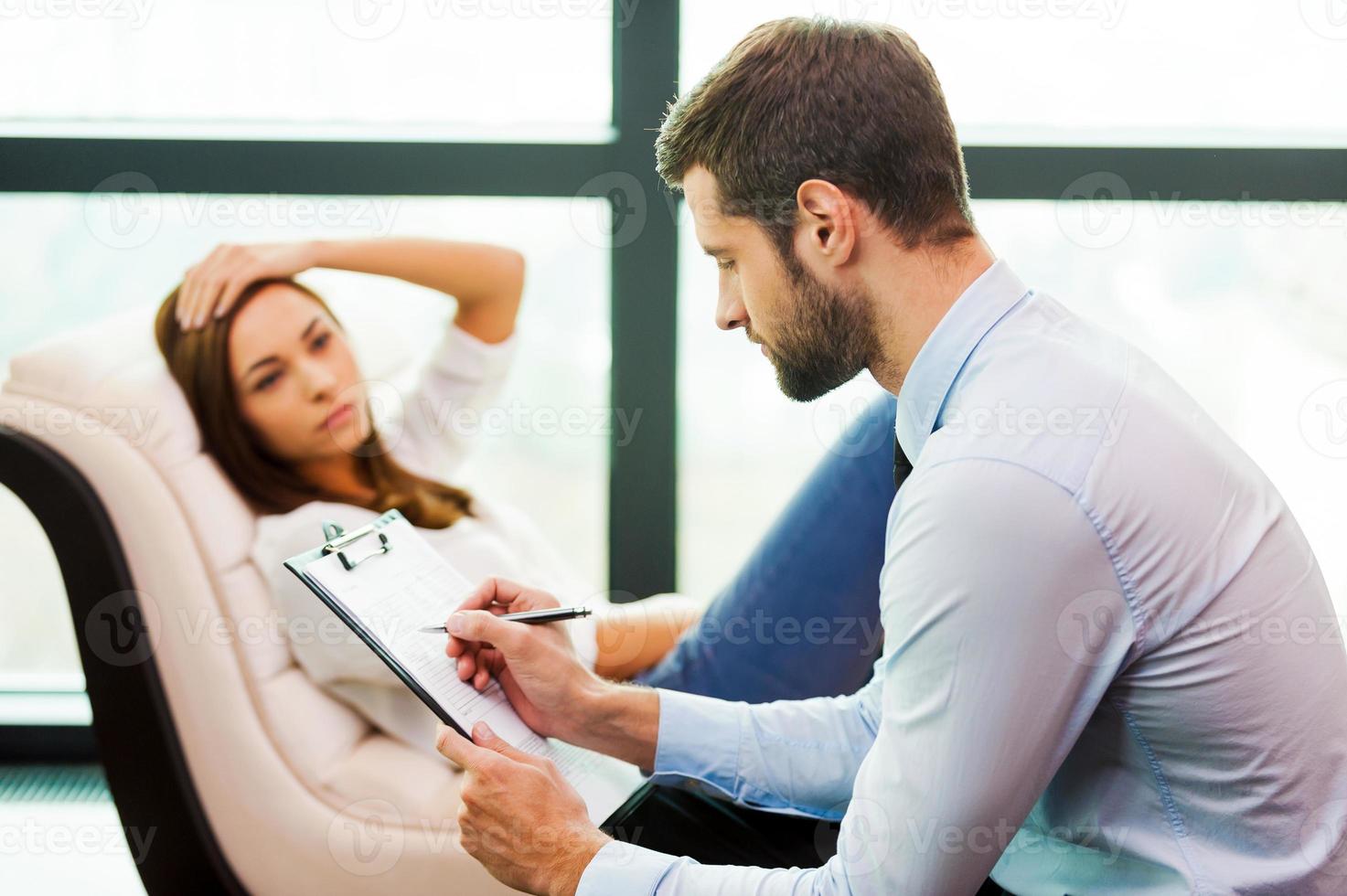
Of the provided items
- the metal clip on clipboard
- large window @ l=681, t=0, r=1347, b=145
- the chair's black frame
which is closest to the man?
the metal clip on clipboard

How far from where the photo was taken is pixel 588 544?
2.04 metres

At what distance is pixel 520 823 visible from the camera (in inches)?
36.3

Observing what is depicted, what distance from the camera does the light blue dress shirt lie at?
2.46 feet

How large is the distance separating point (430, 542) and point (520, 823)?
0.69 meters

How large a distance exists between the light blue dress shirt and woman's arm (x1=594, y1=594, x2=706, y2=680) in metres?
0.65

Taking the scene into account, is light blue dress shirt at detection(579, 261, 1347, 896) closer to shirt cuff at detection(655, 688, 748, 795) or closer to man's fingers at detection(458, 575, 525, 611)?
shirt cuff at detection(655, 688, 748, 795)

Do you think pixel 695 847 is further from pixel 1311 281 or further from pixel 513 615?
pixel 1311 281

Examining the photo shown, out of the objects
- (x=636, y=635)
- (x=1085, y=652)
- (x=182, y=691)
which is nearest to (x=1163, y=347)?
(x=636, y=635)

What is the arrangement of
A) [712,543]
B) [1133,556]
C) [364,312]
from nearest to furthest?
[1133,556] → [364,312] → [712,543]

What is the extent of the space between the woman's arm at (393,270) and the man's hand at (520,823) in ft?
2.88

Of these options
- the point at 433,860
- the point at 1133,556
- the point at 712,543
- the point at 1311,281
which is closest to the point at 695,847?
the point at 433,860

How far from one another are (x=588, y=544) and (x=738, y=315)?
3.51ft

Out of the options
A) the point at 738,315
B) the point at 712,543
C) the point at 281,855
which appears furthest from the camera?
the point at 712,543

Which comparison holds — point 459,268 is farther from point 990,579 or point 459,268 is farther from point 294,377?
point 990,579
